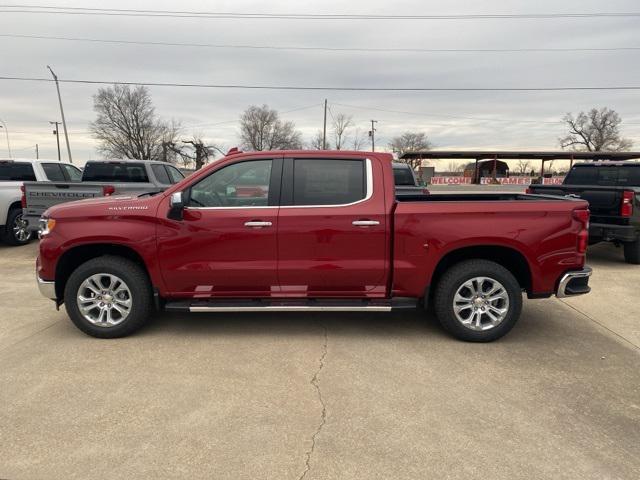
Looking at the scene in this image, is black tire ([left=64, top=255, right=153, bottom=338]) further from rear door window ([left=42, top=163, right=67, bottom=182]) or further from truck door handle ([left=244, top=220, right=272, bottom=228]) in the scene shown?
rear door window ([left=42, top=163, right=67, bottom=182])

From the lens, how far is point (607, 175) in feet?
31.6

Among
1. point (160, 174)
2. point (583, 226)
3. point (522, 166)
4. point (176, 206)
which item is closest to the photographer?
point (176, 206)

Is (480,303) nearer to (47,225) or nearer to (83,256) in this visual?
(83,256)

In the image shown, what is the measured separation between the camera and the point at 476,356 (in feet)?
14.1

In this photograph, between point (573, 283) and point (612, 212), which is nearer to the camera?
point (573, 283)

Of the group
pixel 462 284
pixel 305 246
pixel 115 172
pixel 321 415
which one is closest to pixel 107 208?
pixel 305 246

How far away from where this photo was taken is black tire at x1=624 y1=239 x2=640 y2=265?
27.1ft

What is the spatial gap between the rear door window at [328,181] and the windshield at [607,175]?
7.20 metres

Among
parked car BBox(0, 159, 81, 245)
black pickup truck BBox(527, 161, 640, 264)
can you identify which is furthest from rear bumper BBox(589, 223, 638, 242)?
parked car BBox(0, 159, 81, 245)

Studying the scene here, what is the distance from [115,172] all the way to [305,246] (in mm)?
7084

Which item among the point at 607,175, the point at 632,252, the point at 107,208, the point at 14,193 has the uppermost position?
the point at 607,175

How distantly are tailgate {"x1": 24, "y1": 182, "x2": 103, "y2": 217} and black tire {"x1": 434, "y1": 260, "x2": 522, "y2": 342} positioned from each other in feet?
22.2

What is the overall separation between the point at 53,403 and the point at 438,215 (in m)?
3.52

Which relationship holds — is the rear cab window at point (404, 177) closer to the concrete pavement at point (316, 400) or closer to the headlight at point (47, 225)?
the concrete pavement at point (316, 400)
